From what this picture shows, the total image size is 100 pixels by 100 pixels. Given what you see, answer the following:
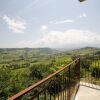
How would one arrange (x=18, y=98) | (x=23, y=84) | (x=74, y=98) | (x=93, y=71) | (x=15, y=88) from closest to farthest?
(x=18, y=98) < (x=74, y=98) < (x=15, y=88) < (x=23, y=84) < (x=93, y=71)

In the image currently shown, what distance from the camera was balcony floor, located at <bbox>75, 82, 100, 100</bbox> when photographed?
437 centimetres

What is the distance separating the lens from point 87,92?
4.79 meters

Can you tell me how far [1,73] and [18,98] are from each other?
18.1 ft

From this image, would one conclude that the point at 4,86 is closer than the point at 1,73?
Yes

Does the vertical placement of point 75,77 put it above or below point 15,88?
above

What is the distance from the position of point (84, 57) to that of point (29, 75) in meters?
2.69

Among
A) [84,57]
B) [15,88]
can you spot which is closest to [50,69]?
[84,57]

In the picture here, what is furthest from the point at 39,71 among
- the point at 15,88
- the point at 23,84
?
the point at 15,88

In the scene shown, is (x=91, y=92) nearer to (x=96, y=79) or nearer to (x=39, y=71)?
(x=96, y=79)

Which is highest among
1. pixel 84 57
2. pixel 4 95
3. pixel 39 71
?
pixel 84 57

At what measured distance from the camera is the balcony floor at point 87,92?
4.37 m

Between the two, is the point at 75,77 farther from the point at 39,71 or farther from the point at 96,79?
the point at 39,71

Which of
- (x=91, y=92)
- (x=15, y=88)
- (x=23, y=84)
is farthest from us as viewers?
(x=23, y=84)

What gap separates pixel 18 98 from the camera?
3.27 ft
